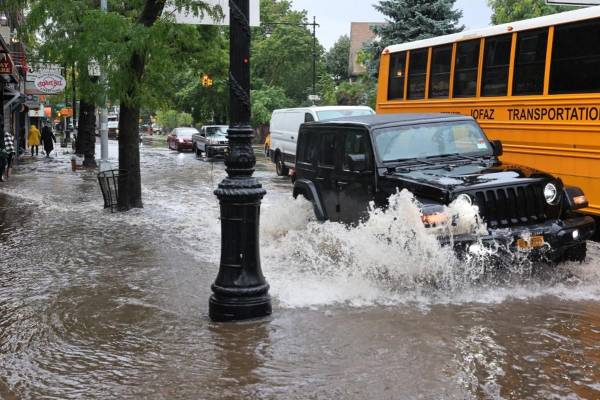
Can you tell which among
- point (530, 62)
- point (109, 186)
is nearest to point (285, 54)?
point (109, 186)

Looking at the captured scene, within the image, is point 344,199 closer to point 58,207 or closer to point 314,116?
point 58,207

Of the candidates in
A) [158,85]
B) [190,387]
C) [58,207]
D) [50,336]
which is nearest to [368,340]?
[190,387]

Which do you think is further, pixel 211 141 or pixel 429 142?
pixel 211 141

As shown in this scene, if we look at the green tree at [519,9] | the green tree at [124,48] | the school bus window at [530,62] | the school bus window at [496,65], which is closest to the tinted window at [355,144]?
the school bus window at [530,62]

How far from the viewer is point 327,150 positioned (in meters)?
9.16

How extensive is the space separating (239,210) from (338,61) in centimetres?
7011

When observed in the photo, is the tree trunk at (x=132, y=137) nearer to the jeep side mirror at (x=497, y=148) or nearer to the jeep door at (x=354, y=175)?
the jeep door at (x=354, y=175)

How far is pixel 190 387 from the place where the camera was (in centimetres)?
478

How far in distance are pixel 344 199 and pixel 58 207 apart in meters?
8.49

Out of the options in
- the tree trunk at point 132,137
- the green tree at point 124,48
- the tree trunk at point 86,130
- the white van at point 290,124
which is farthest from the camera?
the tree trunk at point 86,130

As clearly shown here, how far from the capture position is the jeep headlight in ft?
24.1

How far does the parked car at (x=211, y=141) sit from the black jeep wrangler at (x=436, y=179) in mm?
22336

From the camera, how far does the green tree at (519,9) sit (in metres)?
33.9

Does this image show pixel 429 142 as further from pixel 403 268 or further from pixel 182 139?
pixel 182 139
